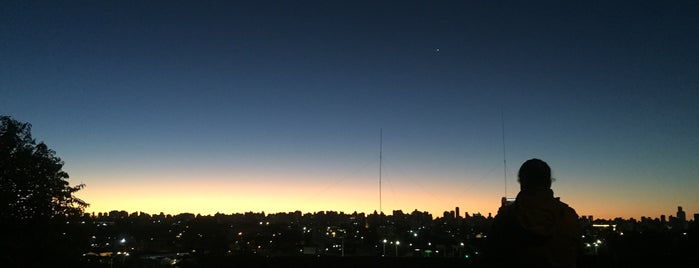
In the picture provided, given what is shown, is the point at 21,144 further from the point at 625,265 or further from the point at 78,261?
the point at 625,265

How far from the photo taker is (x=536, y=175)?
2.70 m

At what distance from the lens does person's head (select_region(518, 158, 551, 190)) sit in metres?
2.68

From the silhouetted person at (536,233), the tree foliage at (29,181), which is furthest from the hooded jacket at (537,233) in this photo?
the tree foliage at (29,181)

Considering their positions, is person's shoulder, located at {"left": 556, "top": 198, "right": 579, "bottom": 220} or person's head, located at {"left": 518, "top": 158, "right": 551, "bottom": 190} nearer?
person's shoulder, located at {"left": 556, "top": 198, "right": 579, "bottom": 220}

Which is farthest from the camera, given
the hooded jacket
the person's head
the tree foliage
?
the tree foliage

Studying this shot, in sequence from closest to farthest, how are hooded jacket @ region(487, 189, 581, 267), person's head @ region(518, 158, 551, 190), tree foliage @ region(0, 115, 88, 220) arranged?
1. hooded jacket @ region(487, 189, 581, 267)
2. person's head @ region(518, 158, 551, 190)
3. tree foliage @ region(0, 115, 88, 220)

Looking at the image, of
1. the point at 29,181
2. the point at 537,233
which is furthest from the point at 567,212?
the point at 29,181

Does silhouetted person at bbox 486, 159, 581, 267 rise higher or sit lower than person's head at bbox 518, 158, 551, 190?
lower

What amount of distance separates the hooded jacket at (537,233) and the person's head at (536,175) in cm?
7

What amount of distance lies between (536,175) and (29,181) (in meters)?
28.3

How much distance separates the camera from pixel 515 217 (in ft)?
8.29

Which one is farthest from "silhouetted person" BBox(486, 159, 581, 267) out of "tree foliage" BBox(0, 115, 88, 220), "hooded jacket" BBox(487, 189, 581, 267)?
"tree foliage" BBox(0, 115, 88, 220)

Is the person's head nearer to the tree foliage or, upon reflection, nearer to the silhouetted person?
the silhouetted person

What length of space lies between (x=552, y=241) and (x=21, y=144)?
100 feet
